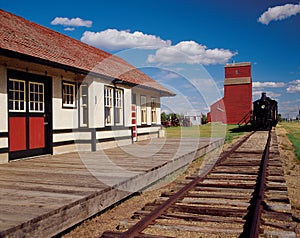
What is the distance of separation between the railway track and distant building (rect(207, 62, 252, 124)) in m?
38.1

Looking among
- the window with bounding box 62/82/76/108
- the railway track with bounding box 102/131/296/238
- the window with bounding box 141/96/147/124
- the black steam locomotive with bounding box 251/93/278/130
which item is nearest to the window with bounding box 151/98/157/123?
the window with bounding box 141/96/147/124

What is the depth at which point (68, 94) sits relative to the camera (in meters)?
9.57

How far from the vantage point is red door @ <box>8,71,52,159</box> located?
24.9 ft

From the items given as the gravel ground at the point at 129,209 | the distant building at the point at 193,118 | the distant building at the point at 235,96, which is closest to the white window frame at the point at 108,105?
the gravel ground at the point at 129,209

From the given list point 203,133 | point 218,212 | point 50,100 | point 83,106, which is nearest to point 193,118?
point 203,133

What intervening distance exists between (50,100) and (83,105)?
1590mm

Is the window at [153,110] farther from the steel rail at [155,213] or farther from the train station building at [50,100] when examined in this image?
the steel rail at [155,213]

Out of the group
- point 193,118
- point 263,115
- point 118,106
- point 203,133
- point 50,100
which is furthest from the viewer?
point 193,118

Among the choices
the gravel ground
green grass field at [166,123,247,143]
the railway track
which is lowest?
the gravel ground

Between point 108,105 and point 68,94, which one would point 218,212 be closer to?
point 68,94

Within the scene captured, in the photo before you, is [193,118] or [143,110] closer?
[143,110]

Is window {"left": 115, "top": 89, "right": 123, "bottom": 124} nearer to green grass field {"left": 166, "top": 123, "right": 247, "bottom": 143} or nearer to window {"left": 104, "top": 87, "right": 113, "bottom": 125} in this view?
window {"left": 104, "top": 87, "right": 113, "bottom": 125}

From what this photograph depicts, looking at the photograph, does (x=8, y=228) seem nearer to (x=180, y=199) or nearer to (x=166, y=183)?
(x=180, y=199)

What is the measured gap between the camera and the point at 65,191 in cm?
446
